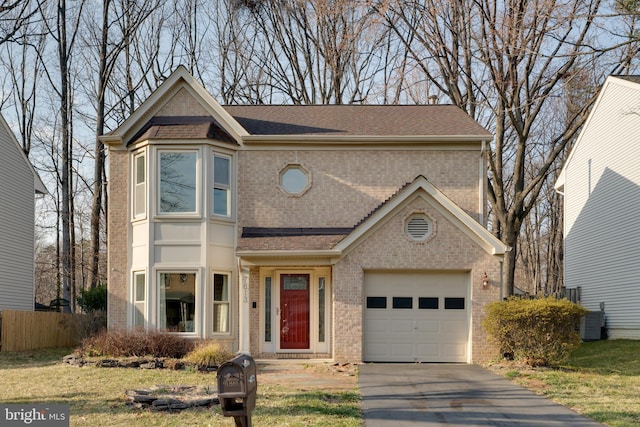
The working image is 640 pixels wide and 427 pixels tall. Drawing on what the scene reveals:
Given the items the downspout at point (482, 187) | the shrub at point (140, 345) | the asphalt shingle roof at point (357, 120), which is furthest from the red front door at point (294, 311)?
the downspout at point (482, 187)

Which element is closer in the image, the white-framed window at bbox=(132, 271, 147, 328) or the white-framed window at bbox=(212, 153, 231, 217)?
the white-framed window at bbox=(132, 271, 147, 328)

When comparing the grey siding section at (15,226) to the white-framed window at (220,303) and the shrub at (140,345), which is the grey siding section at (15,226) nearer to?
the shrub at (140,345)

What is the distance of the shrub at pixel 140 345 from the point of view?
19.2 meters

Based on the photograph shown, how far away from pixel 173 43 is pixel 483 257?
2560 cm

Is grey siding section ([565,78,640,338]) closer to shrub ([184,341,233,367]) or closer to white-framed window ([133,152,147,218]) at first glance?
shrub ([184,341,233,367])

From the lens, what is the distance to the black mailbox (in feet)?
26.3

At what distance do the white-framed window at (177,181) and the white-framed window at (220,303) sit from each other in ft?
6.81

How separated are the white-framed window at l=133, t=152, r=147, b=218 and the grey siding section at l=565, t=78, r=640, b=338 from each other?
49.3 feet

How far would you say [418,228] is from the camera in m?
20.2

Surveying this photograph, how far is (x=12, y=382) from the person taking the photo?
15.7 meters

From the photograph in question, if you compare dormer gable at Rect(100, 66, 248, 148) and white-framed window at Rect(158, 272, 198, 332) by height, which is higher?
dormer gable at Rect(100, 66, 248, 148)

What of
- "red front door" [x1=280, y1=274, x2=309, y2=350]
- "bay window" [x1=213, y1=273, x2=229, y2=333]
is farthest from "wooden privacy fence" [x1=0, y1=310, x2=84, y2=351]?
"red front door" [x1=280, y1=274, x2=309, y2=350]

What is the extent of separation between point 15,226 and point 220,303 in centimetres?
1240

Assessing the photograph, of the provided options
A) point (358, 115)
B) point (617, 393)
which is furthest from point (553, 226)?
point (617, 393)
